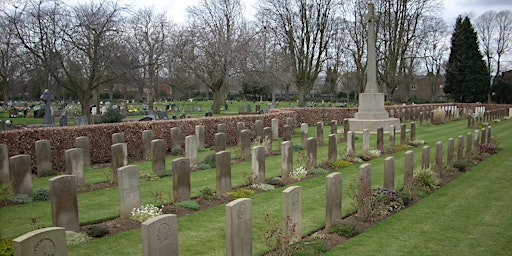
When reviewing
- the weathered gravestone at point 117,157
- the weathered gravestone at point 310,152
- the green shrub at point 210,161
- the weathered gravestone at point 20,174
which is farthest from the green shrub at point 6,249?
the weathered gravestone at point 310,152

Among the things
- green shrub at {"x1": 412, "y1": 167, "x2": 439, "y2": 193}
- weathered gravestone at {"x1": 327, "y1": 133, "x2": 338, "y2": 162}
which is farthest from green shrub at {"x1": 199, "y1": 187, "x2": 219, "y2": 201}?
weathered gravestone at {"x1": 327, "y1": 133, "x2": 338, "y2": 162}

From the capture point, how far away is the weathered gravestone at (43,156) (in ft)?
39.6

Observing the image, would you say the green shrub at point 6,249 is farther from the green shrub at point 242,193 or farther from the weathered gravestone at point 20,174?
the green shrub at point 242,193

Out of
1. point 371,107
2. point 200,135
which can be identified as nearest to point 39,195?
point 200,135

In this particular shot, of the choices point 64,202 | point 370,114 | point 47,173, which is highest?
point 370,114

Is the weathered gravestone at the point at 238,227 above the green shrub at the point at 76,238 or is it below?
above

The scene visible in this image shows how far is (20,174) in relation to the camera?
968cm

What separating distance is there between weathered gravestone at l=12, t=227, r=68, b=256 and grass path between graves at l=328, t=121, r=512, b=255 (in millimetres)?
4072

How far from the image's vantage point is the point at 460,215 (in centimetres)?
855

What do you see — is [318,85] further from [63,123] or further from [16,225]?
[16,225]

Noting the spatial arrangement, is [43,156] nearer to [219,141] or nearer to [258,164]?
[219,141]

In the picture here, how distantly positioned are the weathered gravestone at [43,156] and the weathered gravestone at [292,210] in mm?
8796

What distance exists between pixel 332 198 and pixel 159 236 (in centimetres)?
388

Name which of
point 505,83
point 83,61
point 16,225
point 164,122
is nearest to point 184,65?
point 83,61
